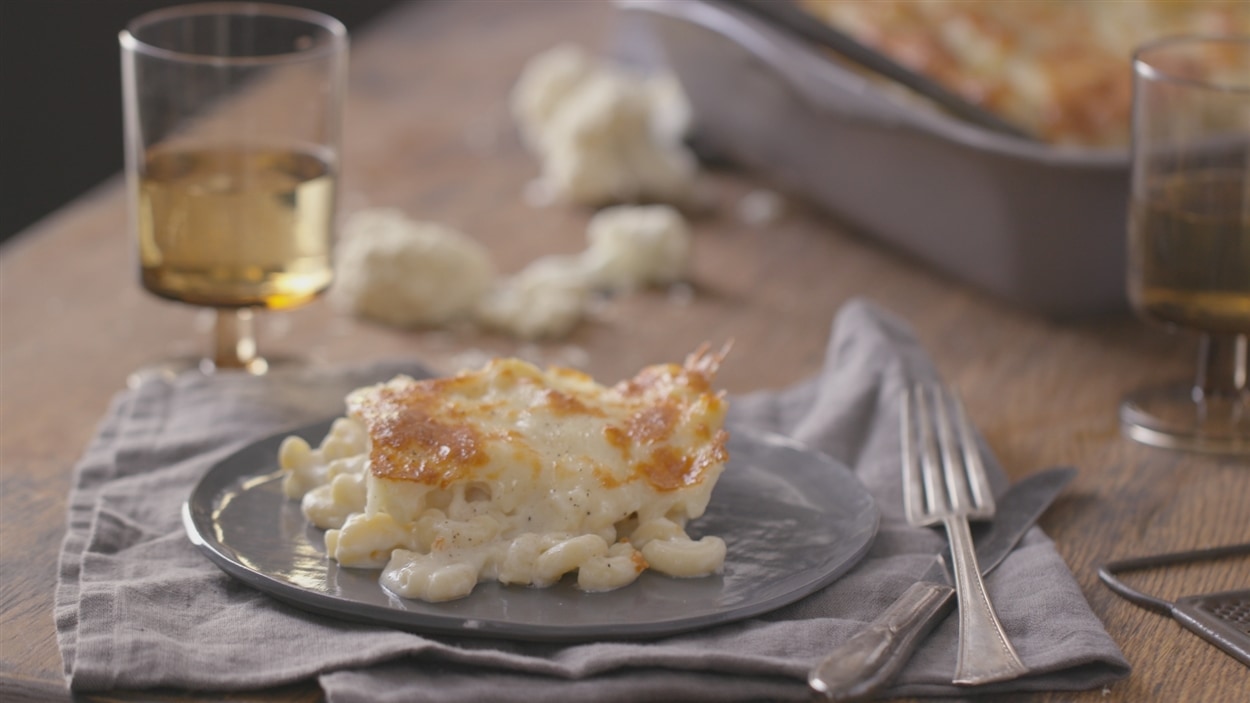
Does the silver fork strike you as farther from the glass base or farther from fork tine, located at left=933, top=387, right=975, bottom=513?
the glass base

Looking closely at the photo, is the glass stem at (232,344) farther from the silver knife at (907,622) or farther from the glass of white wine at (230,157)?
the silver knife at (907,622)

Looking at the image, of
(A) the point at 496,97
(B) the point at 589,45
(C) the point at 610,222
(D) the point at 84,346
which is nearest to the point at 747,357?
(C) the point at 610,222

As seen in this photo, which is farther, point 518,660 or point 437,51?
point 437,51

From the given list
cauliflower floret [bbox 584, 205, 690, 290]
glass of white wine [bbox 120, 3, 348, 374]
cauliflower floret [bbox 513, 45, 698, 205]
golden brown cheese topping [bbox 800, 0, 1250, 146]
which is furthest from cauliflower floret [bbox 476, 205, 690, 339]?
golden brown cheese topping [bbox 800, 0, 1250, 146]

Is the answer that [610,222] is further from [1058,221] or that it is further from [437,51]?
[437,51]

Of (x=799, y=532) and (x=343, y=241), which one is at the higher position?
(x=799, y=532)
